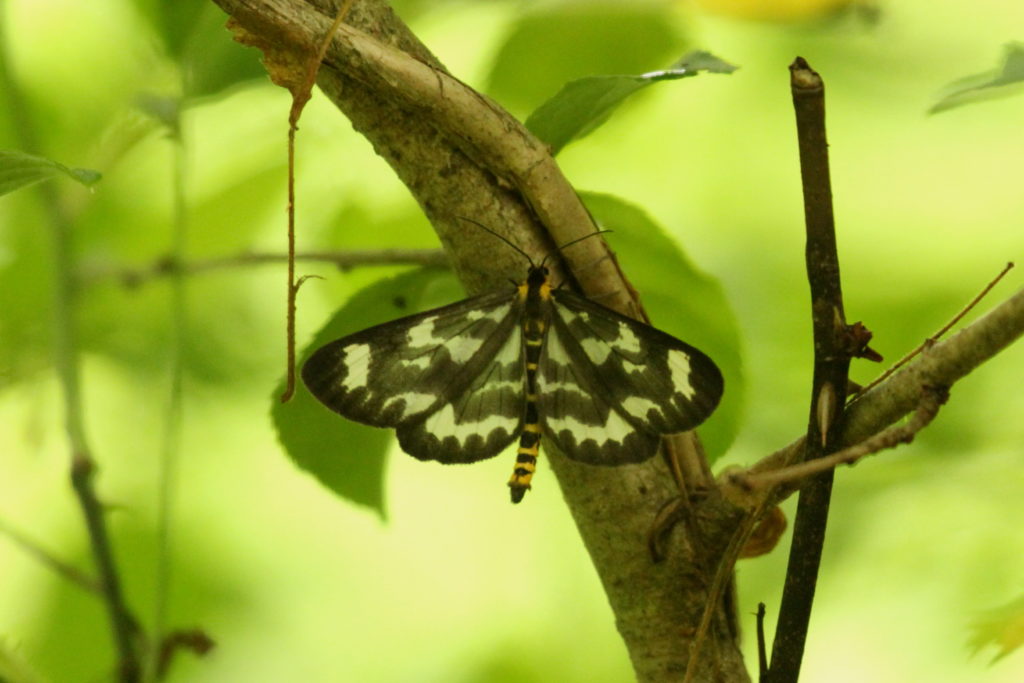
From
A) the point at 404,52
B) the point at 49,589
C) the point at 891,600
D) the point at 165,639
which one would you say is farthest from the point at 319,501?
the point at 404,52

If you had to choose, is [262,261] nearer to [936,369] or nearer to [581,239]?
[581,239]

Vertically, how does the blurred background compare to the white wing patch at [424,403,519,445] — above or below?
above

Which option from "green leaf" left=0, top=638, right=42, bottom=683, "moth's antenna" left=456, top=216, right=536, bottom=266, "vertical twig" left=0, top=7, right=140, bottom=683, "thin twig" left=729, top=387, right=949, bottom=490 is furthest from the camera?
"vertical twig" left=0, top=7, right=140, bottom=683

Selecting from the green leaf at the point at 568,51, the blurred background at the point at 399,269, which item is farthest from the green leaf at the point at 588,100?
the blurred background at the point at 399,269

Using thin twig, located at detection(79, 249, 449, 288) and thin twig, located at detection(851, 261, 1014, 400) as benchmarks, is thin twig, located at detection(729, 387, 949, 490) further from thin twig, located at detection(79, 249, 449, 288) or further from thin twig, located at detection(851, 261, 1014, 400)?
thin twig, located at detection(79, 249, 449, 288)

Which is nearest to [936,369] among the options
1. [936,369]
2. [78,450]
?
[936,369]

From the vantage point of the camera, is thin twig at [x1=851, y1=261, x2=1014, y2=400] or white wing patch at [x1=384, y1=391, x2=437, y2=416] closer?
thin twig at [x1=851, y1=261, x2=1014, y2=400]

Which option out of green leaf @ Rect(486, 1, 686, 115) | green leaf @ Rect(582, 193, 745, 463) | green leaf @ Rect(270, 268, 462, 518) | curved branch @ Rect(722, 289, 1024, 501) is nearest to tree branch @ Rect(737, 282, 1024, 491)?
curved branch @ Rect(722, 289, 1024, 501)
